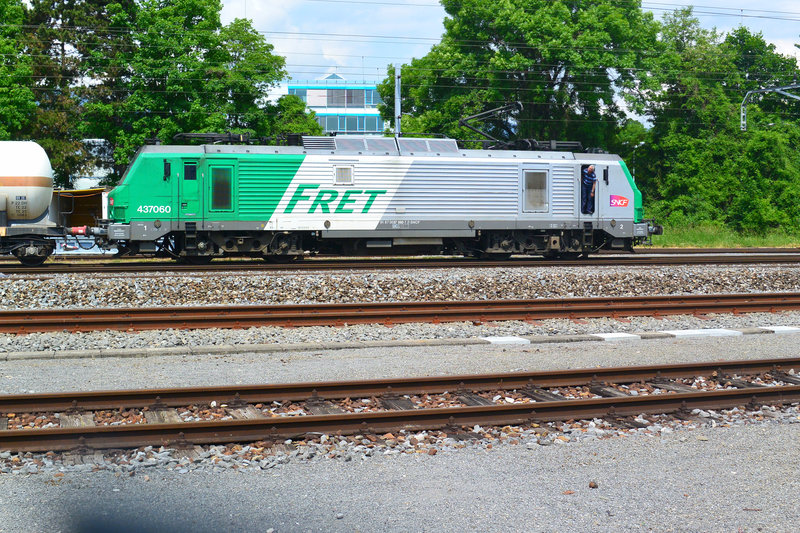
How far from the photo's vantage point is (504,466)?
584 cm

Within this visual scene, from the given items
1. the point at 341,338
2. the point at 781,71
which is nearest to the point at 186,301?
the point at 341,338

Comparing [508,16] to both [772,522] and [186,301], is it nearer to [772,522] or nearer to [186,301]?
[186,301]

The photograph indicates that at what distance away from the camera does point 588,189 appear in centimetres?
2280

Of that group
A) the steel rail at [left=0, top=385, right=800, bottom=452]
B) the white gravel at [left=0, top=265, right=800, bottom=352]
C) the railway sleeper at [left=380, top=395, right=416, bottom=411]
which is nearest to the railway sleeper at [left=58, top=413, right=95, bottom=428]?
the steel rail at [left=0, top=385, right=800, bottom=452]

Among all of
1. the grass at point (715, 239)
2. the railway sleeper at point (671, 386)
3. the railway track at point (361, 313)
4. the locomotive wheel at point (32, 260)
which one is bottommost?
the railway sleeper at point (671, 386)

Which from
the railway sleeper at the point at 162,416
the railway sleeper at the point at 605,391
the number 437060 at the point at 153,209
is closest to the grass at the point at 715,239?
the number 437060 at the point at 153,209

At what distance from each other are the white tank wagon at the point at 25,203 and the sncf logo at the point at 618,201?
15.9 m

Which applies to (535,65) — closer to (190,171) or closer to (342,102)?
(190,171)

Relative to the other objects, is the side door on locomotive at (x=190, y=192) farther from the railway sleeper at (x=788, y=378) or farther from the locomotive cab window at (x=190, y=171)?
the railway sleeper at (x=788, y=378)

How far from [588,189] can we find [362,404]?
1684 centimetres

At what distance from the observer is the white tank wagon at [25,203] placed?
19.6 meters

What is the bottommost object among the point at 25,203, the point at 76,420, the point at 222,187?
the point at 76,420

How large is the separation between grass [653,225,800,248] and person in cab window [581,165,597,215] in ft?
41.5

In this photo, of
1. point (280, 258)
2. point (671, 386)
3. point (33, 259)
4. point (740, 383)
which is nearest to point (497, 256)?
point (280, 258)
